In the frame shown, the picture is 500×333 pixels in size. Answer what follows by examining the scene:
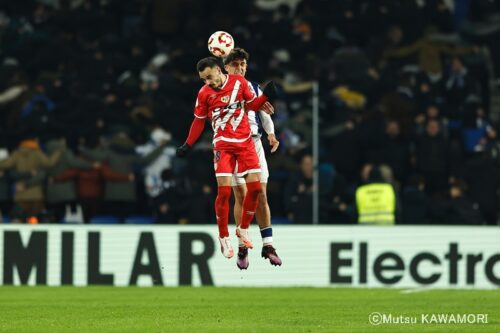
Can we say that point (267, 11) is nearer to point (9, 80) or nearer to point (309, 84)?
point (309, 84)

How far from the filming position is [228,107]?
1566 cm

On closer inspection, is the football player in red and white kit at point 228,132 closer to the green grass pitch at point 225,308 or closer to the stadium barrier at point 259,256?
the green grass pitch at point 225,308

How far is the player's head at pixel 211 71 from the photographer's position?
1546 cm

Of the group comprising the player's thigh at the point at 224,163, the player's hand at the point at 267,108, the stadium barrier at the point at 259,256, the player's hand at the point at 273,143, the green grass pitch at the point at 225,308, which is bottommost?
the green grass pitch at the point at 225,308

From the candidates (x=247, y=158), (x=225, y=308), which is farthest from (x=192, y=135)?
(x=225, y=308)

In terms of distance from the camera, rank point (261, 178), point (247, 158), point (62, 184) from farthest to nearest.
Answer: point (62, 184) < point (261, 178) < point (247, 158)

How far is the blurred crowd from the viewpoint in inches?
947

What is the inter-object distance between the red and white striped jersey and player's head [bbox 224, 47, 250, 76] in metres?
0.22

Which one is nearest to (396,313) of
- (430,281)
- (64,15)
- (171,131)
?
(430,281)

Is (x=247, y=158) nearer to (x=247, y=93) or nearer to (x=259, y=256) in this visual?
(x=247, y=93)

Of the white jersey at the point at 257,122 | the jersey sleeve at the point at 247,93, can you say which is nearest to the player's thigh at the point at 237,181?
the white jersey at the point at 257,122

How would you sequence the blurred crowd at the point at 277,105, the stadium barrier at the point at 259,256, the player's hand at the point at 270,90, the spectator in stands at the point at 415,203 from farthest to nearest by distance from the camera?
the blurred crowd at the point at 277,105
the spectator in stands at the point at 415,203
the stadium barrier at the point at 259,256
the player's hand at the point at 270,90

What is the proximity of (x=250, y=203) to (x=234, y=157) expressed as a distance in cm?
55

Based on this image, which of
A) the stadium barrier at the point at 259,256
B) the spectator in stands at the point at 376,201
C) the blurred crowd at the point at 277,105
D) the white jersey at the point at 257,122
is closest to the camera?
the white jersey at the point at 257,122
